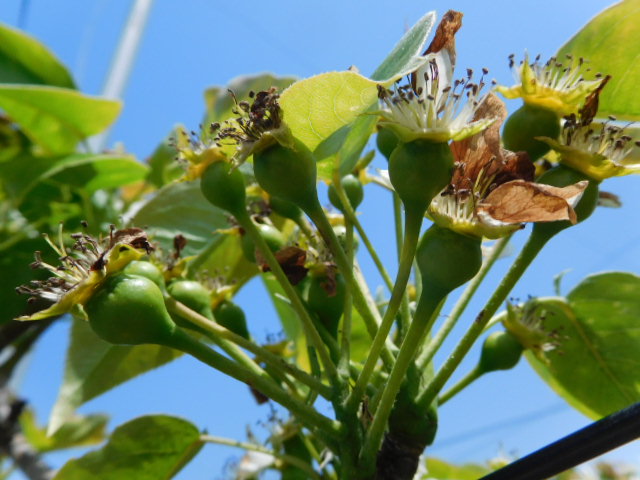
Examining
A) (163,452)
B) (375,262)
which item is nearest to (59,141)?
(163,452)

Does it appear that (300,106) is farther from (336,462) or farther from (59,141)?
(59,141)

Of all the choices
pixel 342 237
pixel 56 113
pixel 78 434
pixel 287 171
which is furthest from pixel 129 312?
pixel 78 434

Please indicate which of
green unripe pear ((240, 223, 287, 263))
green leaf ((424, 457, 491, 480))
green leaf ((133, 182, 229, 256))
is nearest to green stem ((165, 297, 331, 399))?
green unripe pear ((240, 223, 287, 263))

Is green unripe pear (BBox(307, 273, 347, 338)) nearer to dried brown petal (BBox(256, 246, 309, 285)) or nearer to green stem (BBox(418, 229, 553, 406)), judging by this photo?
dried brown petal (BBox(256, 246, 309, 285))

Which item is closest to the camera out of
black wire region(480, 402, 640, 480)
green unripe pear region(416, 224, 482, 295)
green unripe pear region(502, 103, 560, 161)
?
black wire region(480, 402, 640, 480)

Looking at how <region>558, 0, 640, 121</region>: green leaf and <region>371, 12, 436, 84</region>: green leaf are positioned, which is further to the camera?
<region>558, 0, 640, 121</region>: green leaf

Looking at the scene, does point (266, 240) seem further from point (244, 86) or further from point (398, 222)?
point (244, 86)
